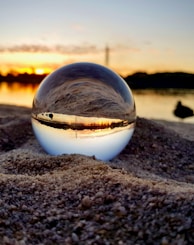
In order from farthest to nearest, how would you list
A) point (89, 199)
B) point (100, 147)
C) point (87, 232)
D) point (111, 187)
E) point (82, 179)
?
point (100, 147) < point (82, 179) < point (111, 187) < point (89, 199) < point (87, 232)

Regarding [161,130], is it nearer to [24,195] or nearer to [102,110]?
[102,110]

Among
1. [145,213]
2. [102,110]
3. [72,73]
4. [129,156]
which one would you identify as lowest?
[129,156]

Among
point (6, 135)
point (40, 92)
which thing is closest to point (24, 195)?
point (40, 92)

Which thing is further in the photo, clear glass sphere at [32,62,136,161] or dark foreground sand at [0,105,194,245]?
clear glass sphere at [32,62,136,161]

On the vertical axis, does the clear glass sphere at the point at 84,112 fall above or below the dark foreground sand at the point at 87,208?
above

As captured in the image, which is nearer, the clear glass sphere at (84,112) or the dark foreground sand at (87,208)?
the dark foreground sand at (87,208)

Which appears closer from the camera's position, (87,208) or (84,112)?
(87,208)

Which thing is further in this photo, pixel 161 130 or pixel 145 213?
pixel 161 130

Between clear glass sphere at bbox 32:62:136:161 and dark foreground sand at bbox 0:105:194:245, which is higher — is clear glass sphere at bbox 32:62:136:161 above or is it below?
above
